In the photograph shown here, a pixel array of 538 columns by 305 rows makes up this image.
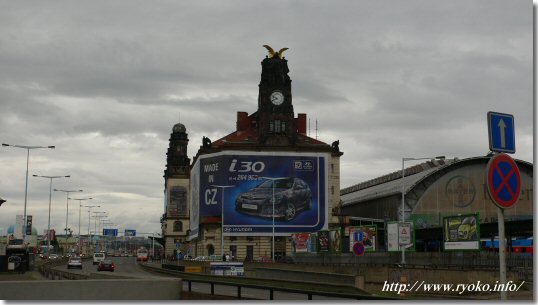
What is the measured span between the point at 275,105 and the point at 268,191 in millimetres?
16132

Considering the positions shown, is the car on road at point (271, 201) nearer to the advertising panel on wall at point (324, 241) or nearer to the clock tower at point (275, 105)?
the clock tower at point (275, 105)

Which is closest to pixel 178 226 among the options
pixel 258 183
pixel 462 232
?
pixel 258 183

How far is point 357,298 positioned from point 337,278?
21.1 m

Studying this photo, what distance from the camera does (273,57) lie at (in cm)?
13325

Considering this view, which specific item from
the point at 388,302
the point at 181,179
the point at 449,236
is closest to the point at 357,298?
the point at 388,302

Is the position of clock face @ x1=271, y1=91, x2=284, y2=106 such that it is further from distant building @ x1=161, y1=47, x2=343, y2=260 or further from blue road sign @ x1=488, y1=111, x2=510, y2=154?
blue road sign @ x1=488, y1=111, x2=510, y2=154

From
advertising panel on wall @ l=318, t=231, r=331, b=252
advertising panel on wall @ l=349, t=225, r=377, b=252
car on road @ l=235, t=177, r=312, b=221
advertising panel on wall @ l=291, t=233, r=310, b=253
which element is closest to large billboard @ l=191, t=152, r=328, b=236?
car on road @ l=235, t=177, r=312, b=221

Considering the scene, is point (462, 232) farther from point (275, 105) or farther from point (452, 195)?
point (275, 105)

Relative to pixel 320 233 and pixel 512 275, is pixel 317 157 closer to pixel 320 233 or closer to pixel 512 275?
pixel 320 233

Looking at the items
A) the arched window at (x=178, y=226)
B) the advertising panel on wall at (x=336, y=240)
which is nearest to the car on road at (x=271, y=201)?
the advertising panel on wall at (x=336, y=240)

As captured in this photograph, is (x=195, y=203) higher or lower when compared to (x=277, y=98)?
lower

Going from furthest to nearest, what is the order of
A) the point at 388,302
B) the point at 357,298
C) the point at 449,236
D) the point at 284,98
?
the point at 284,98 → the point at 449,236 → the point at 357,298 → the point at 388,302

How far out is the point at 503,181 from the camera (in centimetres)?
1112

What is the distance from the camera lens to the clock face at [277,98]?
13138 cm
